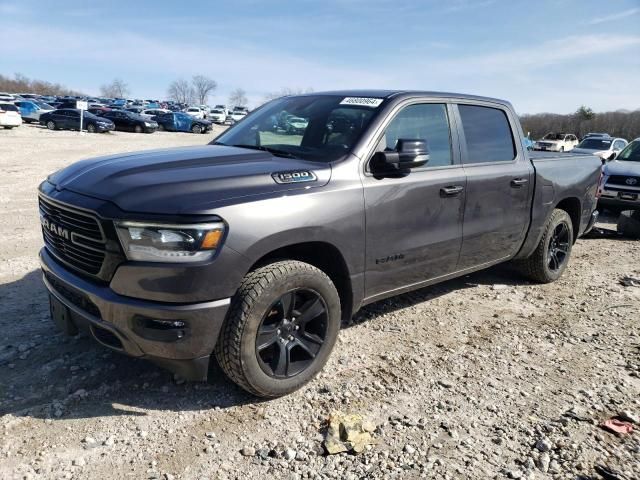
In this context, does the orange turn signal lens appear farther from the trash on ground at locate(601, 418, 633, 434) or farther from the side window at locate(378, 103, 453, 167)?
the trash on ground at locate(601, 418, 633, 434)

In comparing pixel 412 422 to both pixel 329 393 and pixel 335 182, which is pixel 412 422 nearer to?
pixel 329 393

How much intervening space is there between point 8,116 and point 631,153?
2896 centimetres

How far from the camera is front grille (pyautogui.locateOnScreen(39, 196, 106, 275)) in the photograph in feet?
9.12

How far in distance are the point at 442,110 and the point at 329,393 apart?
7.92 feet

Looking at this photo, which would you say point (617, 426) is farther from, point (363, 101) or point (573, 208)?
point (573, 208)

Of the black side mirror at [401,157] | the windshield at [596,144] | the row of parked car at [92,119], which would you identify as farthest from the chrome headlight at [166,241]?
the row of parked car at [92,119]

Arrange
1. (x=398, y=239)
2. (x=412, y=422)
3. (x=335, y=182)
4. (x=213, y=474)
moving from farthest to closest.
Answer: (x=398, y=239)
(x=335, y=182)
(x=412, y=422)
(x=213, y=474)

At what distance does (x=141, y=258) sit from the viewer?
265 centimetres

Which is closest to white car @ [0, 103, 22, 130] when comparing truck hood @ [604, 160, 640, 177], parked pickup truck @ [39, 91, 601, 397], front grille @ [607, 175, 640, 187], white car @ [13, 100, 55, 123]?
white car @ [13, 100, 55, 123]

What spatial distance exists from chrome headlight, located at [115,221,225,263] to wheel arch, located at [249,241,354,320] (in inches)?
17.8

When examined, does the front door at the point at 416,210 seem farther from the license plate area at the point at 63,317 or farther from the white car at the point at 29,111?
the white car at the point at 29,111

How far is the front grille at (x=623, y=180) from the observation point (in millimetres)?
9433

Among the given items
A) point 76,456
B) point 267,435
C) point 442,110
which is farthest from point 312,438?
point 442,110

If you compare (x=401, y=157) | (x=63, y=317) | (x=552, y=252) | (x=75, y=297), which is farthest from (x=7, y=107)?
(x=401, y=157)
